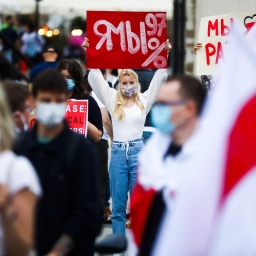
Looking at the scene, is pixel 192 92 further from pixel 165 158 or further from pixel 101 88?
pixel 101 88

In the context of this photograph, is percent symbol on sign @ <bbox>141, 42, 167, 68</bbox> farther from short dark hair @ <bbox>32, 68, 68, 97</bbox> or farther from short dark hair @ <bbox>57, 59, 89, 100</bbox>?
short dark hair @ <bbox>32, 68, 68, 97</bbox>

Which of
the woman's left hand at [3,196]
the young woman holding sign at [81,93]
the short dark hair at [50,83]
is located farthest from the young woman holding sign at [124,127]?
the woman's left hand at [3,196]

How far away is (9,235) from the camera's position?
16.8 ft

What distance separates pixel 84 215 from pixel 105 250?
9.0 inches

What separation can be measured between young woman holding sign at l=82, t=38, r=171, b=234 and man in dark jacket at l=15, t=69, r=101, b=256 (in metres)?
4.87

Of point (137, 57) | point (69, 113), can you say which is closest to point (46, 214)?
point (69, 113)

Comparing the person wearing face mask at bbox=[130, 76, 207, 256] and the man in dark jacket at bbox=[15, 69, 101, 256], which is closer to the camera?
the person wearing face mask at bbox=[130, 76, 207, 256]

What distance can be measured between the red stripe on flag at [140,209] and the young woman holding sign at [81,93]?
165 inches

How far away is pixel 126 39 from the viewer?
39.9 ft

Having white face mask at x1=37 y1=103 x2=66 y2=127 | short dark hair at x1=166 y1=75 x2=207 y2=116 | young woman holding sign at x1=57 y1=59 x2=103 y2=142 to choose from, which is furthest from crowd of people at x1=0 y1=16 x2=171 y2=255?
young woman holding sign at x1=57 y1=59 x2=103 y2=142

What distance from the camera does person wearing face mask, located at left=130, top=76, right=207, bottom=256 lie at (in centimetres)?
571

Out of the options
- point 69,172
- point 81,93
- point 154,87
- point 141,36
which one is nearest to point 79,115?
point 81,93

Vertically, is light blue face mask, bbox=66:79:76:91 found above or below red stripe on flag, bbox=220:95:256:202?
above

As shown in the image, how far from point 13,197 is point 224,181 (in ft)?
Answer: 3.07
